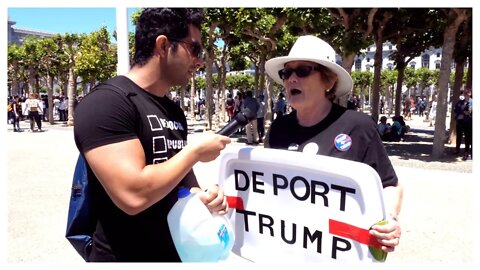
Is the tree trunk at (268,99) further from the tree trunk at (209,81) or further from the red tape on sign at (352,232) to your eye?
the red tape on sign at (352,232)

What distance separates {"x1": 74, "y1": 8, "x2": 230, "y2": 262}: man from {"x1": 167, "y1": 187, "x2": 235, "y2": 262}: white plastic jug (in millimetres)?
45

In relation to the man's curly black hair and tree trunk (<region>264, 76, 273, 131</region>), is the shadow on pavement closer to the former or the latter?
tree trunk (<region>264, 76, 273, 131</region>)

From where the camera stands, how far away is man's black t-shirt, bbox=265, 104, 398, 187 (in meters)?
2.16

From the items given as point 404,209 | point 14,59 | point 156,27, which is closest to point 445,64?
point 404,209

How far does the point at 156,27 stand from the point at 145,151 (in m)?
0.47

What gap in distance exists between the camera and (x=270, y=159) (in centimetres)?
201

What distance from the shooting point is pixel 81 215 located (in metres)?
1.70

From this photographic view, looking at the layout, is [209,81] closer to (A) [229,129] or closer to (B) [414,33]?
(B) [414,33]

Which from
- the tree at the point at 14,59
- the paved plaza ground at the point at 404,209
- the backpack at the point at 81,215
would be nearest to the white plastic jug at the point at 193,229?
the backpack at the point at 81,215

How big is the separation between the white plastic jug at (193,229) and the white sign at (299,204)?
455 millimetres

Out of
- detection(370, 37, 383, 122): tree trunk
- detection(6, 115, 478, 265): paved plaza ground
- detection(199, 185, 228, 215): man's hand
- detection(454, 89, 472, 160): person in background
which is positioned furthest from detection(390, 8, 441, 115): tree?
detection(199, 185, 228, 215): man's hand

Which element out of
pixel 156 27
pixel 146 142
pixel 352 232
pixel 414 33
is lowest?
pixel 352 232

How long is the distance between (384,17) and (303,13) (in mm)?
2726
